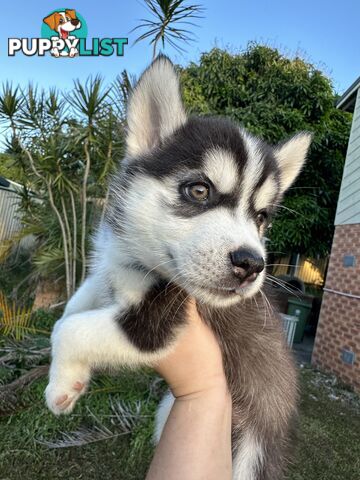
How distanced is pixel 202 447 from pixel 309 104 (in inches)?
577

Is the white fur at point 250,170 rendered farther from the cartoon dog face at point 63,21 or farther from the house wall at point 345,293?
the cartoon dog face at point 63,21

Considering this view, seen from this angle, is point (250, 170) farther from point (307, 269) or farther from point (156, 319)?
point (307, 269)

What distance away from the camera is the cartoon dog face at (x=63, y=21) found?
8875 mm

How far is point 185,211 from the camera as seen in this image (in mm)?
2016

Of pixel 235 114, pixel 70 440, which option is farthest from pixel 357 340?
pixel 235 114

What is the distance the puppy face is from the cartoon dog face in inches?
309

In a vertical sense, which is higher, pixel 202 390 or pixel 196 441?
pixel 202 390

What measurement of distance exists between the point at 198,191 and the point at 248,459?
164 cm

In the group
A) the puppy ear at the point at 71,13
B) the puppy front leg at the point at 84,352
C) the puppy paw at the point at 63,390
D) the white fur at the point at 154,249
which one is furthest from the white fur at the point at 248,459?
the puppy ear at the point at 71,13

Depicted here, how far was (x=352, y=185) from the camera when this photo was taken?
9.53m

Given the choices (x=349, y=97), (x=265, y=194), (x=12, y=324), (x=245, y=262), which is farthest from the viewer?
(x=349, y=97)

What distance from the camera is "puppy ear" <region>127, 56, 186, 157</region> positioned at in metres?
2.23

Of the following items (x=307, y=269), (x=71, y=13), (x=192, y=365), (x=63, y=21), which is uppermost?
(x=71, y=13)

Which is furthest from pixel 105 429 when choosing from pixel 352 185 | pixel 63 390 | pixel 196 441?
pixel 352 185
